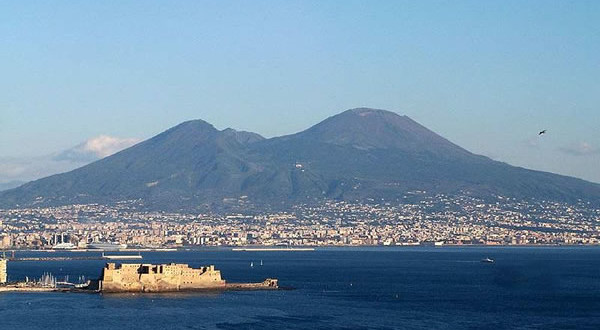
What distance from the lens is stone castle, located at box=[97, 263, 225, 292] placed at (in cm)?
11969

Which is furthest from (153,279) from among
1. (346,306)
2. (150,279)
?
(346,306)

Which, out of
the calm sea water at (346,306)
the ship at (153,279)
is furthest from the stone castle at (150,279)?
the calm sea water at (346,306)

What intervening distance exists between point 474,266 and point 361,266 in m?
16.8

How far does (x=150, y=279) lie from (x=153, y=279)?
17.4 inches

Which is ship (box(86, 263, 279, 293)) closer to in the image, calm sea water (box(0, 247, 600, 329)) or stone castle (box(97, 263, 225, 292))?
stone castle (box(97, 263, 225, 292))

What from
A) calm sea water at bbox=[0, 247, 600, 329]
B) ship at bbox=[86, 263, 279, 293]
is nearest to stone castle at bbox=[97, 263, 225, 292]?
ship at bbox=[86, 263, 279, 293]

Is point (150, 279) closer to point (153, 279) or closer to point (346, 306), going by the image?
point (153, 279)

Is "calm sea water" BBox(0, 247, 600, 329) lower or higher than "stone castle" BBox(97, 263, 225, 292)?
lower

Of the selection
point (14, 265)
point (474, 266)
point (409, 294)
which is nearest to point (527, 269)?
point (474, 266)

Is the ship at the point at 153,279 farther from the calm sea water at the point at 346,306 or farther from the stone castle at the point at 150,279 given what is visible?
the calm sea water at the point at 346,306

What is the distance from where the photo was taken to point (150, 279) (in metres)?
120

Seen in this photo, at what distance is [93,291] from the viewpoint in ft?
398

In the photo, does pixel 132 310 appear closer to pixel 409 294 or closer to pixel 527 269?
pixel 409 294

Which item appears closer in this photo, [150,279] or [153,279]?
[150,279]
